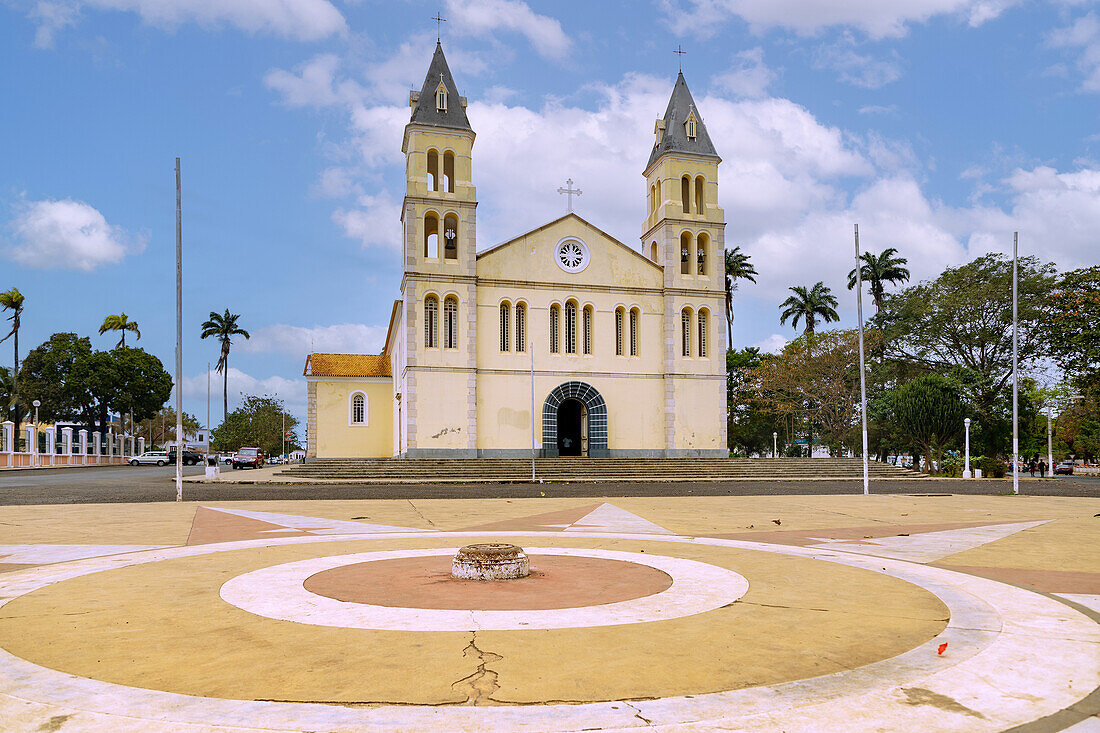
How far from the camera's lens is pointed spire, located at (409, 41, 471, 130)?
4188 cm

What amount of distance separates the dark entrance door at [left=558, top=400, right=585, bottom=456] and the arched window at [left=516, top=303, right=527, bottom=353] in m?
4.60

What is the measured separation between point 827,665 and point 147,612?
524cm

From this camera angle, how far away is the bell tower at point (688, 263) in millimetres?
43469

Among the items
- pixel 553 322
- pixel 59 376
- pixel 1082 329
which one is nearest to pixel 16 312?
pixel 59 376

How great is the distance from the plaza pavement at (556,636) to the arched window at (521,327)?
30.3 metres

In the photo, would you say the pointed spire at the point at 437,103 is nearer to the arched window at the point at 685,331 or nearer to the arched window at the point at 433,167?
the arched window at the point at 433,167

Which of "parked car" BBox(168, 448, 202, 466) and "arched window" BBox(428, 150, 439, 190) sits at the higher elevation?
"arched window" BBox(428, 150, 439, 190)

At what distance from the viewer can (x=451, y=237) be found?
41.7 m

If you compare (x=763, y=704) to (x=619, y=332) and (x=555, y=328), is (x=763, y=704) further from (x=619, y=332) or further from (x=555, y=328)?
(x=619, y=332)

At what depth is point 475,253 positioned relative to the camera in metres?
41.1

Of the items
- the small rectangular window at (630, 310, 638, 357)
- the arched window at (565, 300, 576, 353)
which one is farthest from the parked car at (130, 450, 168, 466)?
the small rectangular window at (630, 310, 638, 357)

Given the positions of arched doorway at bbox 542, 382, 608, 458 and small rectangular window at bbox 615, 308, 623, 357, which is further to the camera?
small rectangular window at bbox 615, 308, 623, 357

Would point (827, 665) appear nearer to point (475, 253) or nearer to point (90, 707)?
point (90, 707)

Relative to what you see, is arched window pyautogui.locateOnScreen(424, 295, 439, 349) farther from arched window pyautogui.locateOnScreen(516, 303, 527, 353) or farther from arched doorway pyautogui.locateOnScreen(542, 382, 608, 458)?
arched doorway pyautogui.locateOnScreen(542, 382, 608, 458)
